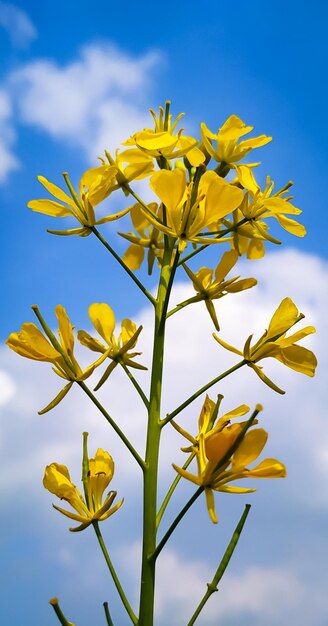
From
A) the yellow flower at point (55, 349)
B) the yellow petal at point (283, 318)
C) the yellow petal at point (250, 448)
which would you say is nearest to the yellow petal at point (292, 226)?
the yellow petal at point (283, 318)

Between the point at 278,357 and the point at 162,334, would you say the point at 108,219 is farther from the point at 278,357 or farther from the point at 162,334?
the point at 278,357

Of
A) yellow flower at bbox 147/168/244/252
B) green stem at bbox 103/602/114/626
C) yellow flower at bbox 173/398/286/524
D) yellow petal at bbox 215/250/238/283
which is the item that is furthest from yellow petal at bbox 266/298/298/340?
green stem at bbox 103/602/114/626

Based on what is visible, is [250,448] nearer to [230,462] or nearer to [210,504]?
[230,462]

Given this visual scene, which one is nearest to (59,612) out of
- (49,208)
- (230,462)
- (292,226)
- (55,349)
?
(230,462)

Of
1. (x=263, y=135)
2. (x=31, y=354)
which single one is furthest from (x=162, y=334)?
(x=263, y=135)

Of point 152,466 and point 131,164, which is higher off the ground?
point 131,164

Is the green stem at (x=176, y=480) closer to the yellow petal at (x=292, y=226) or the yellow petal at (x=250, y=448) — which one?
the yellow petal at (x=250, y=448)

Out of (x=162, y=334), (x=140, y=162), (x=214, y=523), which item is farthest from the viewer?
(x=140, y=162)
